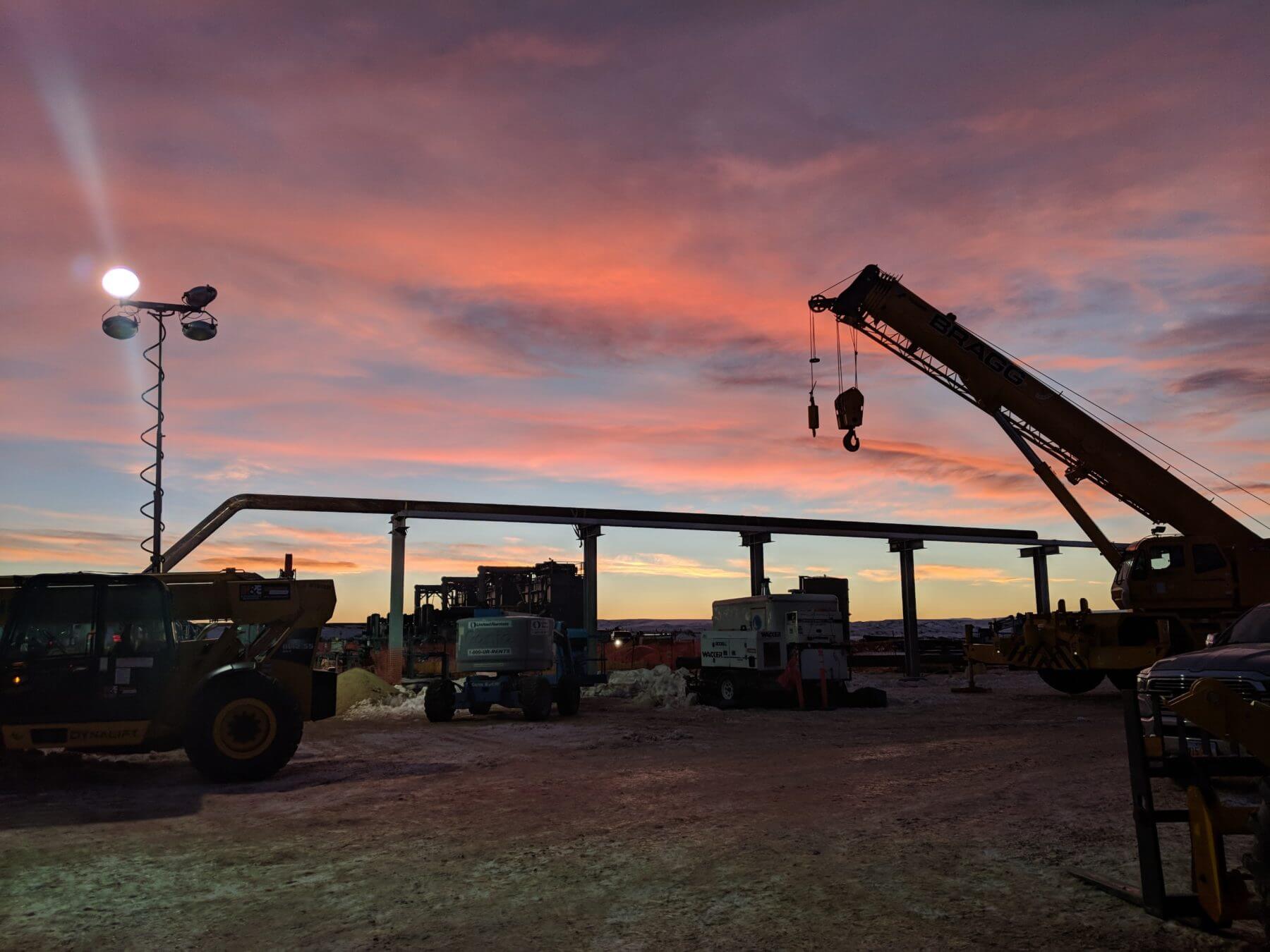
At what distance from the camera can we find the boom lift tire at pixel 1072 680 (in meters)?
23.5

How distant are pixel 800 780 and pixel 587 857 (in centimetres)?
440

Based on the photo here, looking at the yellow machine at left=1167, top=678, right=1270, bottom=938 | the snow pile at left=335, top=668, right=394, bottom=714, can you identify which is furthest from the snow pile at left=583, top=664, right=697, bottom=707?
the yellow machine at left=1167, top=678, right=1270, bottom=938

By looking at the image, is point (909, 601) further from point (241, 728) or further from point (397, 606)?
point (241, 728)

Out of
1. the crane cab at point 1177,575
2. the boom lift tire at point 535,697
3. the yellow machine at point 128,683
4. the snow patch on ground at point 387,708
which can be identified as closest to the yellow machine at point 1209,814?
the yellow machine at point 128,683

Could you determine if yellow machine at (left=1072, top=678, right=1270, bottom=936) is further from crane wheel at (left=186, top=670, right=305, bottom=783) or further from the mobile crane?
the mobile crane

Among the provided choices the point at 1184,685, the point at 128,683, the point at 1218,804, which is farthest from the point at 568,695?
the point at 1218,804

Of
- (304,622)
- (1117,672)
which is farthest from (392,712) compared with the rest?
(1117,672)

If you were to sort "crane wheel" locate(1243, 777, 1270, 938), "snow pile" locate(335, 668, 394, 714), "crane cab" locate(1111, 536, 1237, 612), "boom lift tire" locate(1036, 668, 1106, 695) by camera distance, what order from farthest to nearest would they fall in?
1. "boom lift tire" locate(1036, 668, 1106, 695)
2. "snow pile" locate(335, 668, 394, 714)
3. "crane cab" locate(1111, 536, 1237, 612)
4. "crane wheel" locate(1243, 777, 1270, 938)

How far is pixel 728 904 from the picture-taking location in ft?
20.1

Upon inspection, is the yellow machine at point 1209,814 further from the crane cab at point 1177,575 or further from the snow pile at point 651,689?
the snow pile at point 651,689

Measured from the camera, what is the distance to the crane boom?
21.2 metres

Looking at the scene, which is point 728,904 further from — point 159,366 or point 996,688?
point 996,688

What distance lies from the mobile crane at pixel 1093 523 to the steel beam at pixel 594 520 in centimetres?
1160

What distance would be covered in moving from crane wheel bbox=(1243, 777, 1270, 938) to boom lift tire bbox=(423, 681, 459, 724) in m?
16.6
